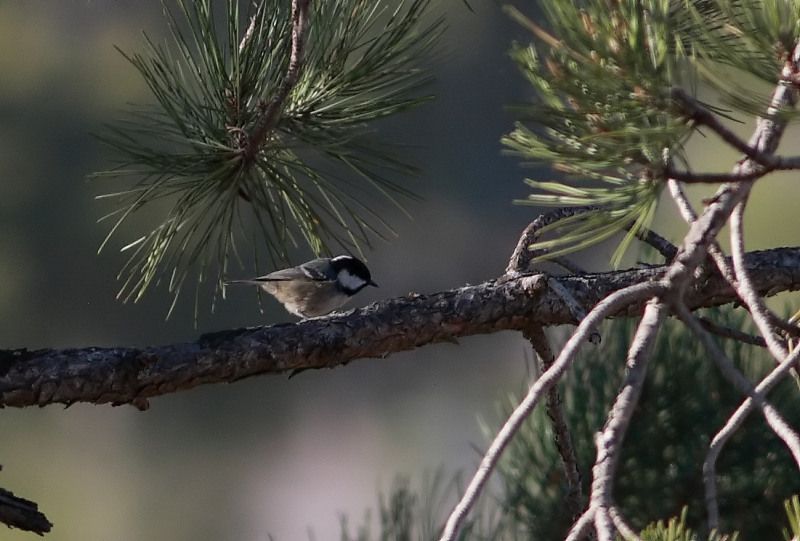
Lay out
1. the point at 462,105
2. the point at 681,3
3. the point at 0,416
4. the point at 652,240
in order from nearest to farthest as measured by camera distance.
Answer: the point at 681,3, the point at 652,240, the point at 0,416, the point at 462,105

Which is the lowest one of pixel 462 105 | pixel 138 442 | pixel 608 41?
Answer: pixel 138 442

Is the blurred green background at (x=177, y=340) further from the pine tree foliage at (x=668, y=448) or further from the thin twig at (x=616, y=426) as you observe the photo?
the thin twig at (x=616, y=426)

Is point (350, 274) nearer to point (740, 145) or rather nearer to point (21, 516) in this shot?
point (21, 516)

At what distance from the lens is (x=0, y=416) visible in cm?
729

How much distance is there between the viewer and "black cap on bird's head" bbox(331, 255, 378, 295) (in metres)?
2.46

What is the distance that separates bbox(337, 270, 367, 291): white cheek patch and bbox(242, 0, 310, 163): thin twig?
4.29 ft

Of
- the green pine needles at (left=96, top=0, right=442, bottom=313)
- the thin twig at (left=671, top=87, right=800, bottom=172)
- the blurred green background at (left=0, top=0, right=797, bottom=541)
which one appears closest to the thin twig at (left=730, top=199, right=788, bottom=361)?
the thin twig at (left=671, top=87, right=800, bottom=172)

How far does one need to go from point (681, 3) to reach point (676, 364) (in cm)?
91

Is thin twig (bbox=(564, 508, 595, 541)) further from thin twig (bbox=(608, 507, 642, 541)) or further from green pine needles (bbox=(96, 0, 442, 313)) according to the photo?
green pine needles (bbox=(96, 0, 442, 313))

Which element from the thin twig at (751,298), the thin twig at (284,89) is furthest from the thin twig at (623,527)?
the thin twig at (284,89)

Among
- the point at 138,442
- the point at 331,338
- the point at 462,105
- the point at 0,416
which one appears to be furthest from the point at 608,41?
the point at 462,105

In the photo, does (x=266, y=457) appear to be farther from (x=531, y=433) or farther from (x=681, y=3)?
(x=681, y=3)

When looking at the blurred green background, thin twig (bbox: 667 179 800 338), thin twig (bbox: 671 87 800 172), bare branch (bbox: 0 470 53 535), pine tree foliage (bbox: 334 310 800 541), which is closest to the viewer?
thin twig (bbox: 671 87 800 172)

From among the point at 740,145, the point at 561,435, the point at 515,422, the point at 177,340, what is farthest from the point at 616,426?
the point at 177,340
